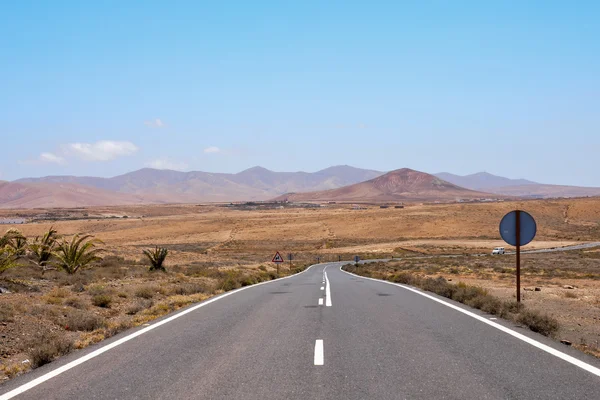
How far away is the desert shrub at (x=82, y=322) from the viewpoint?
12.5m

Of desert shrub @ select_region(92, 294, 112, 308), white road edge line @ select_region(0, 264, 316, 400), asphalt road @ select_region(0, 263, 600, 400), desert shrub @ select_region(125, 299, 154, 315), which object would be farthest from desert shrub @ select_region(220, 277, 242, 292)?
asphalt road @ select_region(0, 263, 600, 400)

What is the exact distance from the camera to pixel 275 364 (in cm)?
833

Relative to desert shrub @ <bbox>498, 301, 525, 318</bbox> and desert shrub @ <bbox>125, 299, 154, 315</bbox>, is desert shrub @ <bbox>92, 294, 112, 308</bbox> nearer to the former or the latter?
desert shrub @ <bbox>125, 299, 154, 315</bbox>

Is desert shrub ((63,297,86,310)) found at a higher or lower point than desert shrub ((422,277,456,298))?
higher

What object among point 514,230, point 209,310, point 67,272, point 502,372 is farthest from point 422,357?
point 67,272

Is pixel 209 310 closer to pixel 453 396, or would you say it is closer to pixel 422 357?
pixel 422 357

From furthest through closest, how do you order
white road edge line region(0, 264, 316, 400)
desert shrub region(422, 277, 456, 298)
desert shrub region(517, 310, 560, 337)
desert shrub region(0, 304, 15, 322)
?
desert shrub region(422, 277, 456, 298) < desert shrub region(0, 304, 15, 322) < desert shrub region(517, 310, 560, 337) < white road edge line region(0, 264, 316, 400)

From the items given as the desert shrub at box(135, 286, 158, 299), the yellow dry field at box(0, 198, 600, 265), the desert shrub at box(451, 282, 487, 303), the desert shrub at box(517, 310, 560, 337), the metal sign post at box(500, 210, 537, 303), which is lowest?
the yellow dry field at box(0, 198, 600, 265)

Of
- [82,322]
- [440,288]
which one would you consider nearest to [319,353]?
[82,322]

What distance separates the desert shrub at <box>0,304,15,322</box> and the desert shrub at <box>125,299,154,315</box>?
3.27 metres

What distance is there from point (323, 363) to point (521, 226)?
25.4 ft

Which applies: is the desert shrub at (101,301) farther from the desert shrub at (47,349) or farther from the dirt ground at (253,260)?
the desert shrub at (47,349)

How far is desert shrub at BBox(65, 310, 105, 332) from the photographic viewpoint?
12.5 metres

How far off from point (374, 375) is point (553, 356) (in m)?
3.06
